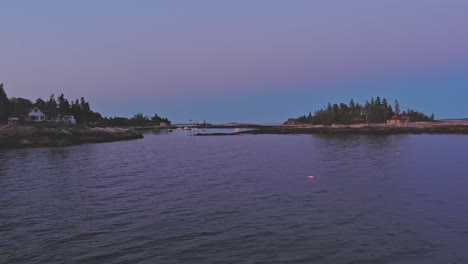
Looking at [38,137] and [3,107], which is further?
[3,107]

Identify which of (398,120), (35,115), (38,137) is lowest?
(38,137)

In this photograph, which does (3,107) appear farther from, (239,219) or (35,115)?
(239,219)

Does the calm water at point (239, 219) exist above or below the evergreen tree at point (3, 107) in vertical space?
below

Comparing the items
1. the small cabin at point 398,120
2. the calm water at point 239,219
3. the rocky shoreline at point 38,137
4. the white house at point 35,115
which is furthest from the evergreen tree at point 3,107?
the small cabin at point 398,120

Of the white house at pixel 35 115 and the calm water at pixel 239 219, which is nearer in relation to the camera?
the calm water at pixel 239 219

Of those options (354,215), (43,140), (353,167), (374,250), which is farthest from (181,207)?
(43,140)

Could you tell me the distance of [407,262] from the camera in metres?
13.0

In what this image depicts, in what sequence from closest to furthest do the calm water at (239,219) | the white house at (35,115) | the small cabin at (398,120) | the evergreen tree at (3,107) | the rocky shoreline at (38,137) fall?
1. the calm water at (239,219)
2. the rocky shoreline at (38,137)
3. the evergreen tree at (3,107)
4. the white house at (35,115)
5. the small cabin at (398,120)

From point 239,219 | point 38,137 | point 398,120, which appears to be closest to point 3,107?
point 38,137

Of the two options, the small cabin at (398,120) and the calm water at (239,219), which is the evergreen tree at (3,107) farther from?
the small cabin at (398,120)

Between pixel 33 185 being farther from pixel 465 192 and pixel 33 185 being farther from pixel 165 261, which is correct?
pixel 465 192

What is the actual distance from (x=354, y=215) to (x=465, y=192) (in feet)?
37.1

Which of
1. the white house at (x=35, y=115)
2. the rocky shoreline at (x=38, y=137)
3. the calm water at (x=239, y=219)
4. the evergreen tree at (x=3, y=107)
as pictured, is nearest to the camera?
the calm water at (x=239, y=219)

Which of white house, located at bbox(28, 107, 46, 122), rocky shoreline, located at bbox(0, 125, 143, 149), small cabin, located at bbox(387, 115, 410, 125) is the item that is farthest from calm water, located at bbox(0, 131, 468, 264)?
small cabin, located at bbox(387, 115, 410, 125)
